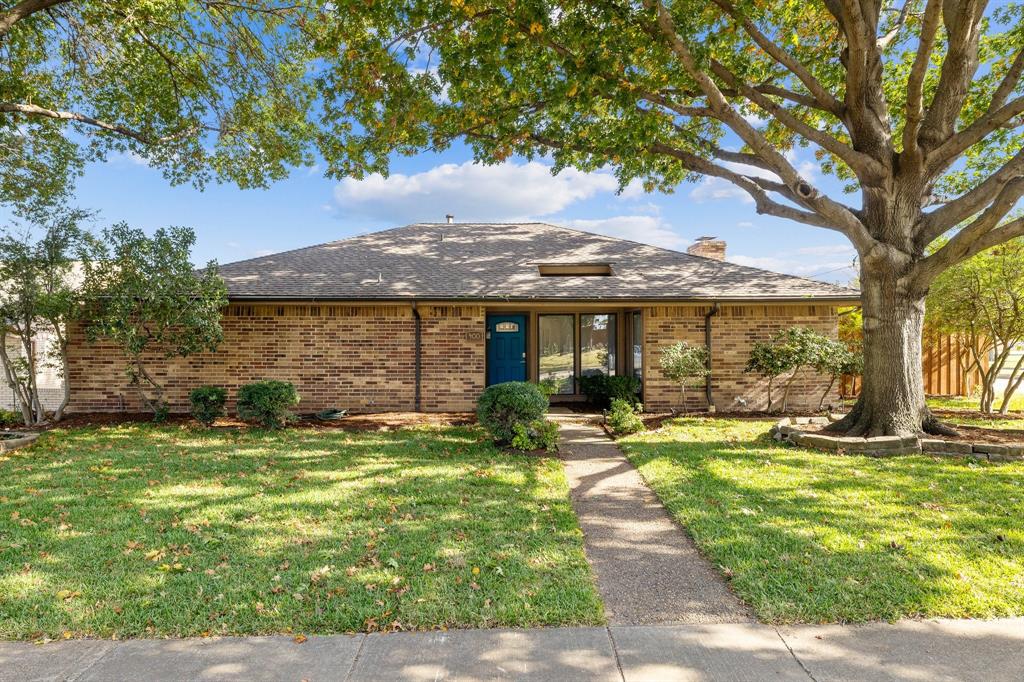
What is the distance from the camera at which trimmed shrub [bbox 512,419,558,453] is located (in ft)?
24.5

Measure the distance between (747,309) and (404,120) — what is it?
8451mm

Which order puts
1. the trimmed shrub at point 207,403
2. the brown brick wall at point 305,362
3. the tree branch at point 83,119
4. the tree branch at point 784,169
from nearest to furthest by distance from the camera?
the tree branch at point 784,169
the tree branch at point 83,119
the trimmed shrub at point 207,403
the brown brick wall at point 305,362

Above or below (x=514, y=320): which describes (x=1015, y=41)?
above

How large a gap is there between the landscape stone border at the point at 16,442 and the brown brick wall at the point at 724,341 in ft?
37.6

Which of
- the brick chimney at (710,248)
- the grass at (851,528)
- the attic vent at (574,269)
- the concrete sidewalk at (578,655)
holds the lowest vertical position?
the concrete sidewalk at (578,655)

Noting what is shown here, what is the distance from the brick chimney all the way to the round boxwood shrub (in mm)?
9263

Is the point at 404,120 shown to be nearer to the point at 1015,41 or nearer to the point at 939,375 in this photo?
the point at 1015,41

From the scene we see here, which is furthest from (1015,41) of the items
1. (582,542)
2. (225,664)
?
(225,664)

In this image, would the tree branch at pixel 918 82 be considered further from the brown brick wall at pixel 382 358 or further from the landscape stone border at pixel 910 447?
the brown brick wall at pixel 382 358

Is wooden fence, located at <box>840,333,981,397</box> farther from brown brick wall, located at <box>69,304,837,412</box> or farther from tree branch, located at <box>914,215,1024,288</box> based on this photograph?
tree branch, located at <box>914,215,1024,288</box>

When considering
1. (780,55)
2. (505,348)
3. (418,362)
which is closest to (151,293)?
(418,362)

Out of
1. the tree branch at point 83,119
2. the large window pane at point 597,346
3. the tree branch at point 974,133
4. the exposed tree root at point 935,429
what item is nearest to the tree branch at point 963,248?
the tree branch at point 974,133

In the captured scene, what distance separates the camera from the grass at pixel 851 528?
325 centimetres

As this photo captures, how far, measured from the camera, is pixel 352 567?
3707 mm
